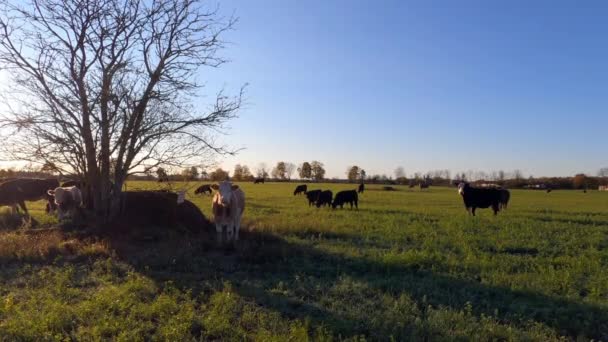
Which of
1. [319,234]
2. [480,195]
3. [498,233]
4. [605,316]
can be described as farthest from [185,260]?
[480,195]

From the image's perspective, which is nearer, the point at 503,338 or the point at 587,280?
the point at 503,338

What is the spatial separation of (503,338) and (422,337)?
3.61 feet

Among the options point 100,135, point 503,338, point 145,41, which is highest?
point 145,41

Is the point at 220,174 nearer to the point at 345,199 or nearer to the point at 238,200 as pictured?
the point at 238,200

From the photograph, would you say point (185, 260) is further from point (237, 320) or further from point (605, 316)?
point (605, 316)

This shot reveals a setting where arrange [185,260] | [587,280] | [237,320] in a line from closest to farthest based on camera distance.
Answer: [237,320] < [587,280] < [185,260]

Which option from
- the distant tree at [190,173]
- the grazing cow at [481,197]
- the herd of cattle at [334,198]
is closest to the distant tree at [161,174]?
the distant tree at [190,173]

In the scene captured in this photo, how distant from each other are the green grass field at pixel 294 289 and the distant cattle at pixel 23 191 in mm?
8988

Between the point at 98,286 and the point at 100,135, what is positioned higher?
the point at 100,135

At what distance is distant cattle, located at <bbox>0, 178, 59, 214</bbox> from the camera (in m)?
22.0

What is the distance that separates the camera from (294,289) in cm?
841

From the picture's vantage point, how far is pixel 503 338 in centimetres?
640

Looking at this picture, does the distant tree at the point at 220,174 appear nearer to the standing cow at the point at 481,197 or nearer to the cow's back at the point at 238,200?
the cow's back at the point at 238,200

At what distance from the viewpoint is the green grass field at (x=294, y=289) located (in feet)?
21.3
